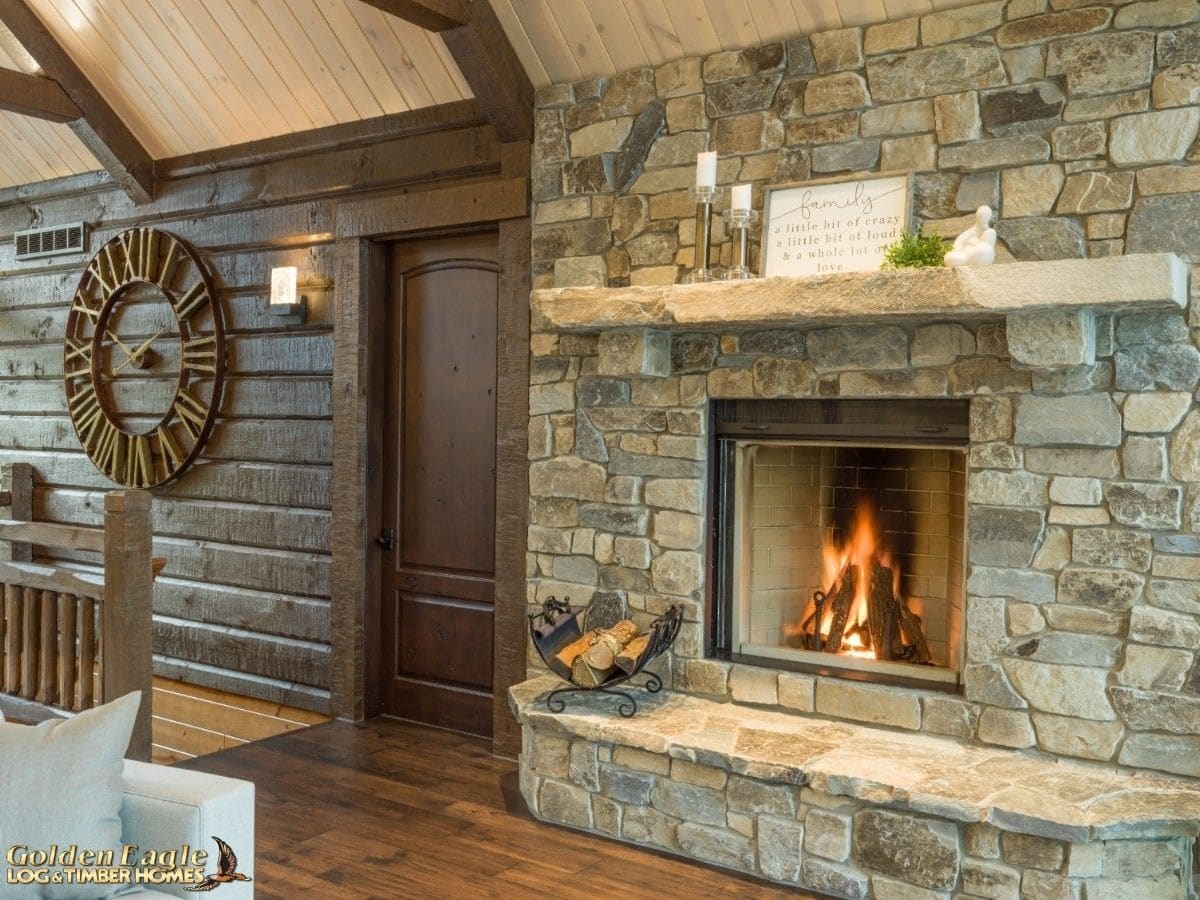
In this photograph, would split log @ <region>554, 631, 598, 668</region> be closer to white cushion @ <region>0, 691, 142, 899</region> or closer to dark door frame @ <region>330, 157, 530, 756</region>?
dark door frame @ <region>330, 157, 530, 756</region>

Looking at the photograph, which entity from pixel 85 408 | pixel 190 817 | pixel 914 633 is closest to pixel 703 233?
pixel 914 633

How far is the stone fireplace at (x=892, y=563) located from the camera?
2.99 meters

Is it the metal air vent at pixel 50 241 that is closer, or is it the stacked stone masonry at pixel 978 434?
the stacked stone masonry at pixel 978 434

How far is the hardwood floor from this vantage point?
3.25 meters

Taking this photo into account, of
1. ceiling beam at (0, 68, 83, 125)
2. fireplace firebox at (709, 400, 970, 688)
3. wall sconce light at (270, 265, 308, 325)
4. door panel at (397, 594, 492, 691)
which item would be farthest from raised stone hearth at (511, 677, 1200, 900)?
ceiling beam at (0, 68, 83, 125)

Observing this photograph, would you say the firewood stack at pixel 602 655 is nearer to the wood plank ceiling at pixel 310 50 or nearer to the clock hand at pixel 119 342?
the wood plank ceiling at pixel 310 50

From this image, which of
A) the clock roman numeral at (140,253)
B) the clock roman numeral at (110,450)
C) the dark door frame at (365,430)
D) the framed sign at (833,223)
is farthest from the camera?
the clock roman numeral at (110,450)

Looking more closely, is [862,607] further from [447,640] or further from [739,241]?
[447,640]

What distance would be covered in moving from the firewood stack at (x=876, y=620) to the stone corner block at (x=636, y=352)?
96cm

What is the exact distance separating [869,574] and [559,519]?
3.68 feet

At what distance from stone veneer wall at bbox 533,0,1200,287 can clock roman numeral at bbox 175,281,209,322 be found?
202 centimetres

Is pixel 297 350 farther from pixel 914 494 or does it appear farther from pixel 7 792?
pixel 7 792

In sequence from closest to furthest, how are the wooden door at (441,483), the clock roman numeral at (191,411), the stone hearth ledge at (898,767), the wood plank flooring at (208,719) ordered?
1. the stone hearth ledge at (898,767)
2. the wooden door at (441,483)
3. the wood plank flooring at (208,719)
4. the clock roman numeral at (191,411)

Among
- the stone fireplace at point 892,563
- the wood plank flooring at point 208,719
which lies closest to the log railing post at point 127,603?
the wood plank flooring at point 208,719
